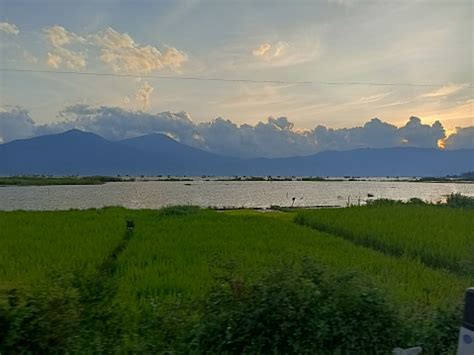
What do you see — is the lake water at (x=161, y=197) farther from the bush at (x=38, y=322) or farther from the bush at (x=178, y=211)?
the bush at (x=38, y=322)

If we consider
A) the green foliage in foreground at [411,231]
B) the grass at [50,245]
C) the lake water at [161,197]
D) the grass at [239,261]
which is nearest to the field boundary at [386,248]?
the green foliage in foreground at [411,231]

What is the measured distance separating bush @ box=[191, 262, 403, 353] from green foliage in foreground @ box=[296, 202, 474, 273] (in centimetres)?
337

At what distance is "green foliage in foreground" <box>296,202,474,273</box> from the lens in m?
10.4

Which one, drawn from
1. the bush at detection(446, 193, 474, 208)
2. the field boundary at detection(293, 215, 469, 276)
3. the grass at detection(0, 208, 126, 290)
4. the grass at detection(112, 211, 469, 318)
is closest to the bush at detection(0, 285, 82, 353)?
the grass at detection(0, 208, 126, 290)

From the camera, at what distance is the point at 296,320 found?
376 centimetres

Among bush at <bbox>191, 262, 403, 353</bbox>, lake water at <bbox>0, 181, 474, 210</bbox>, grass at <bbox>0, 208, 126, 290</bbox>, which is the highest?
bush at <bbox>191, 262, 403, 353</bbox>

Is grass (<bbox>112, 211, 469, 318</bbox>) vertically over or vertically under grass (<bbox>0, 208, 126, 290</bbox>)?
under

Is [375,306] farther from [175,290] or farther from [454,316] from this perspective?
[175,290]

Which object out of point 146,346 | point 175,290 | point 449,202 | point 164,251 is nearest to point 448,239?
point 164,251

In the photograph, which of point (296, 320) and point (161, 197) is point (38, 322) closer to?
point (296, 320)

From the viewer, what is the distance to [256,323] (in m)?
3.75

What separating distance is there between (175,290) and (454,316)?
159 inches

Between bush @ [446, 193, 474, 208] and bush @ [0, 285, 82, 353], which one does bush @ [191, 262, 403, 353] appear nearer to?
bush @ [0, 285, 82, 353]

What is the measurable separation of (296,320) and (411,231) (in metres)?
10.9
